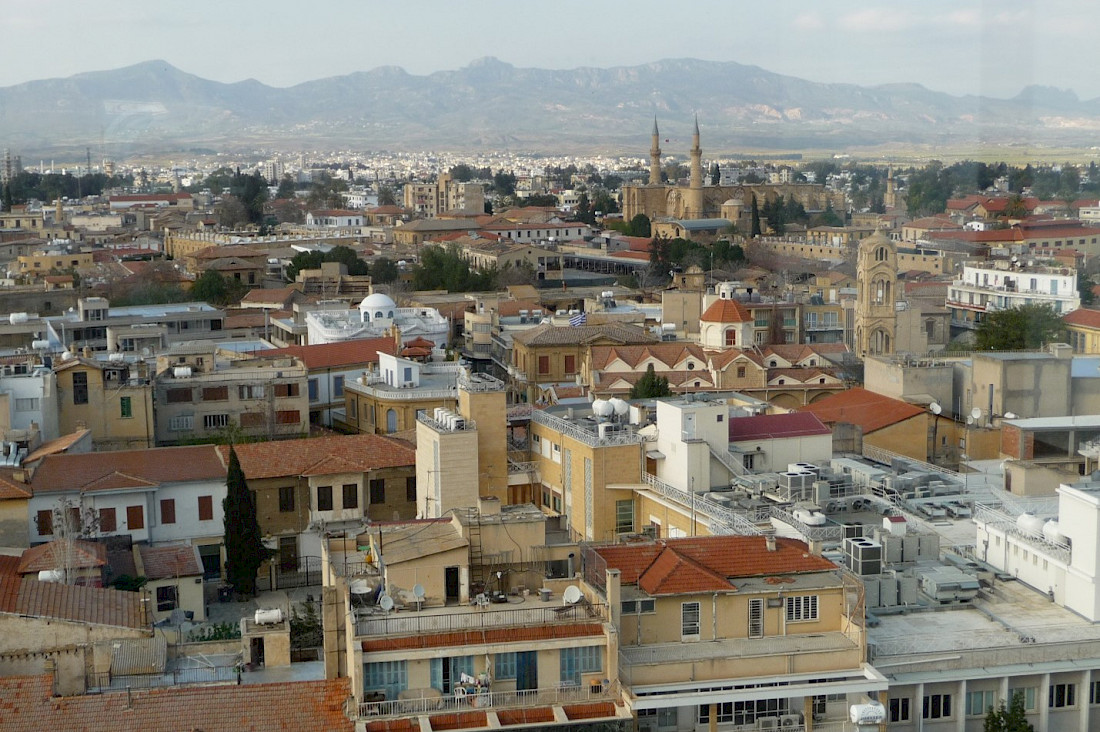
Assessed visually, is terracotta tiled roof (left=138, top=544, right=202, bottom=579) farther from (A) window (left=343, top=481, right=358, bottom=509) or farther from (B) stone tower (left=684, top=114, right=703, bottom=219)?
(B) stone tower (left=684, top=114, right=703, bottom=219)

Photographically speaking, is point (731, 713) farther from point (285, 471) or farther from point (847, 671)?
point (285, 471)

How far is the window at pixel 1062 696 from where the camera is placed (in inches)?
406

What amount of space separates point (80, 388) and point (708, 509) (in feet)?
28.8

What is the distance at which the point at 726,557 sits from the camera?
1012 centimetres

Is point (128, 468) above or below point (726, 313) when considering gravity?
below

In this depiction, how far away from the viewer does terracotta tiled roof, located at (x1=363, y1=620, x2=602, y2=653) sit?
29.7 feet

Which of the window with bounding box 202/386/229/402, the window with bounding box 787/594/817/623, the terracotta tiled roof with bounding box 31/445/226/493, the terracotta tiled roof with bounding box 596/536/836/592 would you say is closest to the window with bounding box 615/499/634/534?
the terracotta tiled roof with bounding box 596/536/836/592

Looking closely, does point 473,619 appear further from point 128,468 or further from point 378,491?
point 128,468

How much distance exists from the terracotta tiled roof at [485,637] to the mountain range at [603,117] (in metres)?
29.8

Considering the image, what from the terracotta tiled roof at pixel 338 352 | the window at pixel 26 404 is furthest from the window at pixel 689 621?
the terracotta tiled roof at pixel 338 352

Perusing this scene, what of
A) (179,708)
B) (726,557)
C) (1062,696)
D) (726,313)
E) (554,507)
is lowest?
(1062,696)

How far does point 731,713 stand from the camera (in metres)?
9.62

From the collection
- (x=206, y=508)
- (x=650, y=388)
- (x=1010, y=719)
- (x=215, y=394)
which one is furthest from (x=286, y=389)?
(x=1010, y=719)

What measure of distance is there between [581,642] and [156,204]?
2455 inches
